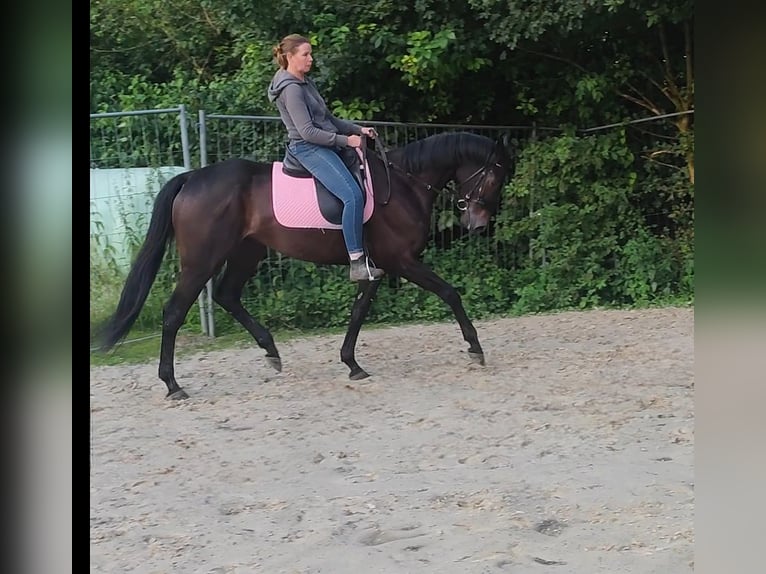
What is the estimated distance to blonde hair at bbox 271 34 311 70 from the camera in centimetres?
288

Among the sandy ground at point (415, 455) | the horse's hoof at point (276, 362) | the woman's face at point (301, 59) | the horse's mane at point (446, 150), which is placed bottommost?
the sandy ground at point (415, 455)

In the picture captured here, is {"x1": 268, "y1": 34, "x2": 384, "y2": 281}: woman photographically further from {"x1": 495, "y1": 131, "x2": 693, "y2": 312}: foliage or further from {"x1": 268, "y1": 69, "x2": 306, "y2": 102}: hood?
{"x1": 495, "y1": 131, "x2": 693, "y2": 312}: foliage

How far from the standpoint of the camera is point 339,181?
2943 millimetres

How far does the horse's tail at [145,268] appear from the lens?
9.32 ft

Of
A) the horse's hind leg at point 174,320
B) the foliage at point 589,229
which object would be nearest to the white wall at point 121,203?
the horse's hind leg at point 174,320

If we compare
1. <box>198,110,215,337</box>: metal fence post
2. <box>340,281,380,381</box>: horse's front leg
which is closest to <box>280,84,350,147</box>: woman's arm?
<box>198,110,215,337</box>: metal fence post

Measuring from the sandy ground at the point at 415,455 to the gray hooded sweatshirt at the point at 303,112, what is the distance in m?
0.69

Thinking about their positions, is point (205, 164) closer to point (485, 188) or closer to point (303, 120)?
point (303, 120)

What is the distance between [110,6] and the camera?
2.79 metres

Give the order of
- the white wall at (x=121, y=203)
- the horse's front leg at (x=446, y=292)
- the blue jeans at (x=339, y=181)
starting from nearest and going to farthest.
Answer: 1. the white wall at (x=121, y=203)
2. the blue jeans at (x=339, y=181)
3. the horse's front leg at (x=446, y=292)

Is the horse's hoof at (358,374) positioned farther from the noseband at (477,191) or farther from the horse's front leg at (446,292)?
the noseband at (477,191)

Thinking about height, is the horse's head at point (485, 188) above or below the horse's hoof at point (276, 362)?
above

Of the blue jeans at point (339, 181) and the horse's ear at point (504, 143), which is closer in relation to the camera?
the blue jeans at point (339, 181)
